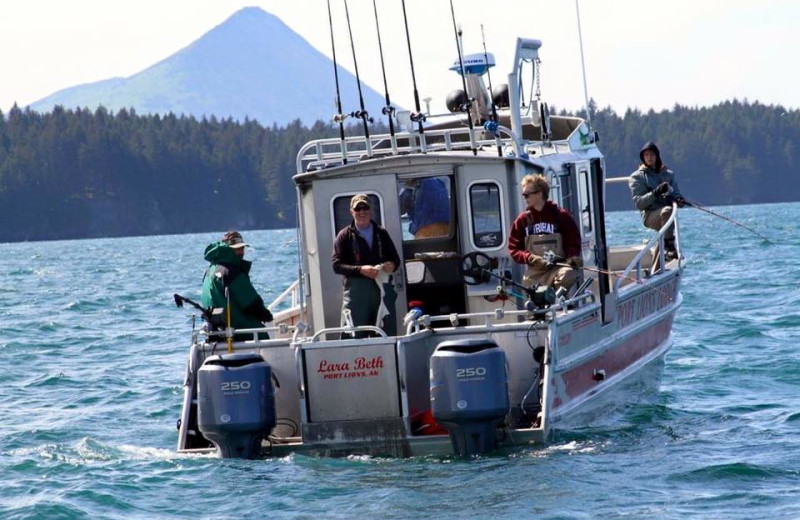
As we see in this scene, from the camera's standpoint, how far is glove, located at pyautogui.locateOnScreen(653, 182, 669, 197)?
55.1ft

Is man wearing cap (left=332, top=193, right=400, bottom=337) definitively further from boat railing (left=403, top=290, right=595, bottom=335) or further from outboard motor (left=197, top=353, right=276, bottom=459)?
outboard motor (left=197, top=353, right=276, bottom=459)

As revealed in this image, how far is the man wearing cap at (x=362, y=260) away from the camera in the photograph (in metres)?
13.1

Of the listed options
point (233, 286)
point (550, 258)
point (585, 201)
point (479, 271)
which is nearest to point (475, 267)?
point (479, 271)

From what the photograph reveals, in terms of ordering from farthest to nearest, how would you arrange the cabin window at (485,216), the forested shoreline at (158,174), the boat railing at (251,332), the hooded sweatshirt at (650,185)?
the forested shoreline at (158,174), the hooded sweatshirt at (650,185), the cabin window at (485,216), the boat railing at (251,332)

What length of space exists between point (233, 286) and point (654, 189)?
19.2 ft

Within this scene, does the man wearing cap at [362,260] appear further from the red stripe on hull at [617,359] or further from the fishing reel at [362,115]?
the red stripe on hull at [617,359]

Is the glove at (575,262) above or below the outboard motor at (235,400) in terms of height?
above

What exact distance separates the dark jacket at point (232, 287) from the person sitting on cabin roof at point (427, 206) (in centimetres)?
169

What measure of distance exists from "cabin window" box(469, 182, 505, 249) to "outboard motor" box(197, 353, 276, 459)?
267 centimetres

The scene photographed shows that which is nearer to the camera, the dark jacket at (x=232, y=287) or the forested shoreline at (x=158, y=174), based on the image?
the dark jacket at (x=232, y=287)

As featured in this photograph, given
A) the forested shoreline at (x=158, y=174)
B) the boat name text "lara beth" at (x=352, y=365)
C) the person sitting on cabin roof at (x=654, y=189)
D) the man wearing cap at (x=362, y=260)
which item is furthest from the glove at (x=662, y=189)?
the forested shoreline at (x=158, y=174)

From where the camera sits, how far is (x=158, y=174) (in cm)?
14088

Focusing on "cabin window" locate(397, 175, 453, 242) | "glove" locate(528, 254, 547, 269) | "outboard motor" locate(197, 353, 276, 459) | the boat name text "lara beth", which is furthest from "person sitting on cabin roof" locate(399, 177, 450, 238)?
"outboard motor" locate(197, 353, 276, 459)

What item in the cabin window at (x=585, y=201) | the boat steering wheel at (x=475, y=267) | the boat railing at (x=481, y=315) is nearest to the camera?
the boat railing at (x=481, y=315)
